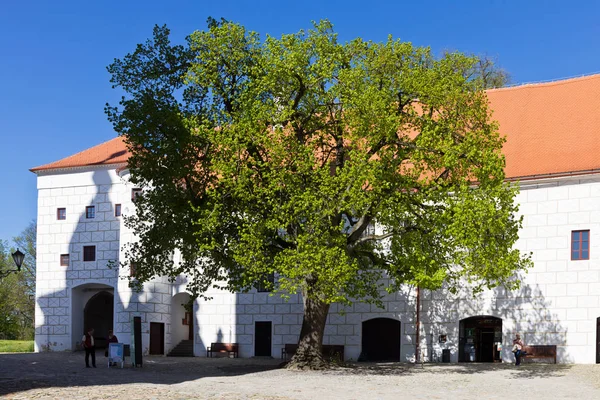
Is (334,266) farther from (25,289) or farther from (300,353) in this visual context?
(25,289)

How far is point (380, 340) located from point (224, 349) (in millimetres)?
7535

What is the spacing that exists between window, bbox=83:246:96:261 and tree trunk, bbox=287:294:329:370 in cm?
1546

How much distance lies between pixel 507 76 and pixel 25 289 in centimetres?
→ 3822

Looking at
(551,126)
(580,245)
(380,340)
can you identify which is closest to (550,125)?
(551,126)

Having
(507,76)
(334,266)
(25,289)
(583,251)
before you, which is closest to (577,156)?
(583,251)

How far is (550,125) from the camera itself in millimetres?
32375

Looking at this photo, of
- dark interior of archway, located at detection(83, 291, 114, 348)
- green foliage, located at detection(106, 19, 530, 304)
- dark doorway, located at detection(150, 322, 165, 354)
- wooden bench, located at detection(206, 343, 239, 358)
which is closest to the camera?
green foliage, located at detection(106, 19, 530, 304)

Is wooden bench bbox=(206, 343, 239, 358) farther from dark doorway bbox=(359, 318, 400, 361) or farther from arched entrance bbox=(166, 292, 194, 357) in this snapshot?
dark doorway bbox=(359, 318, 400, 361)

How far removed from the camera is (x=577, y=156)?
30.5 metres

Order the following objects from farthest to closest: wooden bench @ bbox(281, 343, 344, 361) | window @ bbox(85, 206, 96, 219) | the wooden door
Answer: window @ bbox(85, 206, 96, 219) < wooden bench @ bbox(281, 343, 344, 361) < the wooden door

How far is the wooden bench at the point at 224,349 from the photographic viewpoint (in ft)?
123

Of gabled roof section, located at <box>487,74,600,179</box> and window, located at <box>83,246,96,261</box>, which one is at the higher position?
gabled roof section, located at <box>487,74,600,179</box>

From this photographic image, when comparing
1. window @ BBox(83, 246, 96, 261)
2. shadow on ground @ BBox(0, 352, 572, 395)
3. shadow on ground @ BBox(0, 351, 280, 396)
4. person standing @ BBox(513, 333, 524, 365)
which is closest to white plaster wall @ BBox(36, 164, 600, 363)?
window @ BBox(83, 246, 96, 261)

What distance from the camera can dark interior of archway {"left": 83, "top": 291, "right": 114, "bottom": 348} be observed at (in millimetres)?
41438
